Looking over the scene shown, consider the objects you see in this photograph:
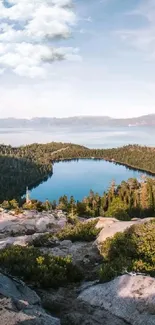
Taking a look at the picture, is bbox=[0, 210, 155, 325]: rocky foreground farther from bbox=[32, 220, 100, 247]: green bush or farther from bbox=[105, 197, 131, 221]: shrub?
bbox=[105, 197, 131, 221]: shrub

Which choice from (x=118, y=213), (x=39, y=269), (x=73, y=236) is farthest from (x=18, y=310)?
(x=118, y=213)

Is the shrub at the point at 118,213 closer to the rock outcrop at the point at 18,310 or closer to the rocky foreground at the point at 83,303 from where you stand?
the rocky foreground at the point at 83,303

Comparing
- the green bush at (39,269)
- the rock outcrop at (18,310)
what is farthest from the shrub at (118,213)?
the rock outcrop at (18,310)

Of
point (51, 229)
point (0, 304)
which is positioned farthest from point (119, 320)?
point (51, 229)

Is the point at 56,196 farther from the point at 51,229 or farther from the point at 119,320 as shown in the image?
the point at 119,320

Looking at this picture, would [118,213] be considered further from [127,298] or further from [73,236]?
[127,298]

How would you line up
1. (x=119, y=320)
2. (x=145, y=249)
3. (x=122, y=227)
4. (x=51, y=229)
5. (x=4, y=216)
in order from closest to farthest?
1. (x=119, y=320)
2. (x=145, y=249)
3. (x=122, y=227)
4. (x=51, y=229)
5. (x=4, y=216)
